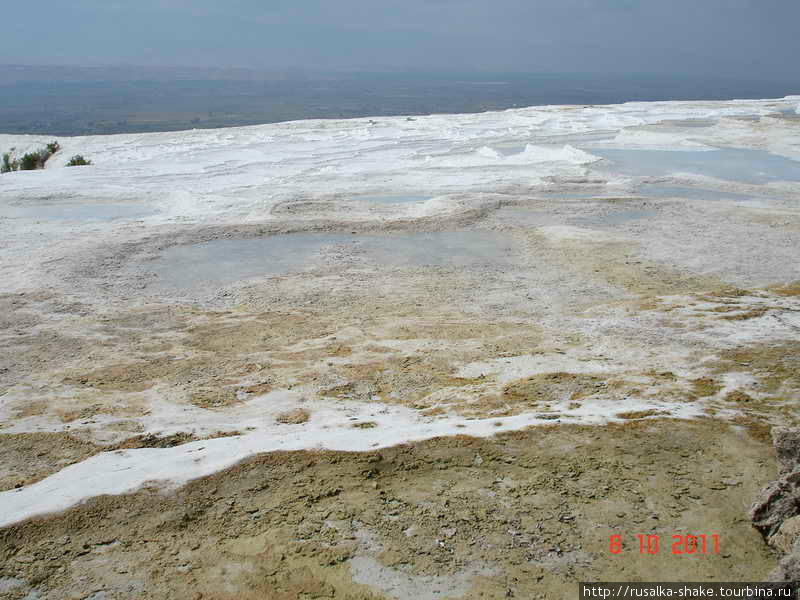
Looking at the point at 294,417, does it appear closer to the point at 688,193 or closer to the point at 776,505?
the point at 776,505

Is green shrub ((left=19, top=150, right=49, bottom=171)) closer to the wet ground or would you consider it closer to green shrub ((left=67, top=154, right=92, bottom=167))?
green shrub ((left=67, top=154, right=92, bottom=167))

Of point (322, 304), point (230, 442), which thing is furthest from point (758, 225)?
point (230, 442)

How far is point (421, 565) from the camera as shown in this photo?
3994 millimetres

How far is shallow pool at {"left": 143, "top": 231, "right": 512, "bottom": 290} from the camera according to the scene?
11148mm

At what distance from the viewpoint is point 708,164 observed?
69.1ft

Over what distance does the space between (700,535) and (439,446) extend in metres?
1.89

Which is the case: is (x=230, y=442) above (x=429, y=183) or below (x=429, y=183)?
below

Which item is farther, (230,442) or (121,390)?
(121,390)

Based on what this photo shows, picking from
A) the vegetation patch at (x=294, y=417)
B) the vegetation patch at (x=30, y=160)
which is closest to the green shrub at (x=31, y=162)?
the vegetation patch at (x=30, y=160)

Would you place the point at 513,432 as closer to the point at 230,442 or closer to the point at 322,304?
the point at 230,442

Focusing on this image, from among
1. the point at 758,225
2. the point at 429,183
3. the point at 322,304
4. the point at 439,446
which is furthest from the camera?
the point at 429,183
